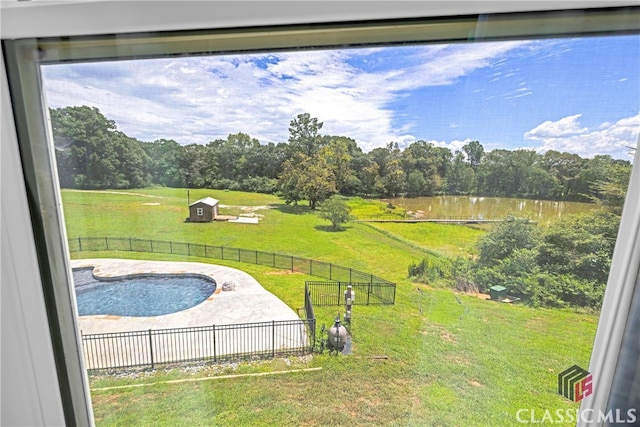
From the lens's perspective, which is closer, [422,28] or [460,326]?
[422,28]

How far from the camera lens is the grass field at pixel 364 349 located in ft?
2.19

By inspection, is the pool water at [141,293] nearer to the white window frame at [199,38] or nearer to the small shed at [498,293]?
the white window frame at [199,38]

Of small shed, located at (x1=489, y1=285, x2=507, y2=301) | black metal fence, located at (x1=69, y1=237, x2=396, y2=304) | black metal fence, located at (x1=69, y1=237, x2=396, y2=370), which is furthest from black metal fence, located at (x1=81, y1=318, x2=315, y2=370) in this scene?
small shed, located at (x1=489, y1=285, x2=507, y2=301)

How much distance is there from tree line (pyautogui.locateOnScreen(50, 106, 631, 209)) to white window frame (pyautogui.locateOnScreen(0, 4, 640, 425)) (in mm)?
52

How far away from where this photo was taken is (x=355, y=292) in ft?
2.23

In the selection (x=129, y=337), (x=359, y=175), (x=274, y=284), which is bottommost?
(x=129, y=337)

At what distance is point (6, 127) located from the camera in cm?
60

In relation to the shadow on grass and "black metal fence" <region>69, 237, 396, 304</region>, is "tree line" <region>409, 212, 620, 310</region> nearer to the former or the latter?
"black metal fence" <region>69, 237, 396, 304</region>

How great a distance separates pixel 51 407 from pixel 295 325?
548 mm

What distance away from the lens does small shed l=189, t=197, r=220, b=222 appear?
65 cm

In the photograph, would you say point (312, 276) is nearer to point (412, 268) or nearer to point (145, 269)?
point (412, 268)

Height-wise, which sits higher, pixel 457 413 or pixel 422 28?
pixel 422 28

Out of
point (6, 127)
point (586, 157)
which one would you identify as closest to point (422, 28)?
point (586, 157)

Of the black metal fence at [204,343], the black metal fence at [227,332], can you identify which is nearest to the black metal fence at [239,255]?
the black metal fence at [227,332]
